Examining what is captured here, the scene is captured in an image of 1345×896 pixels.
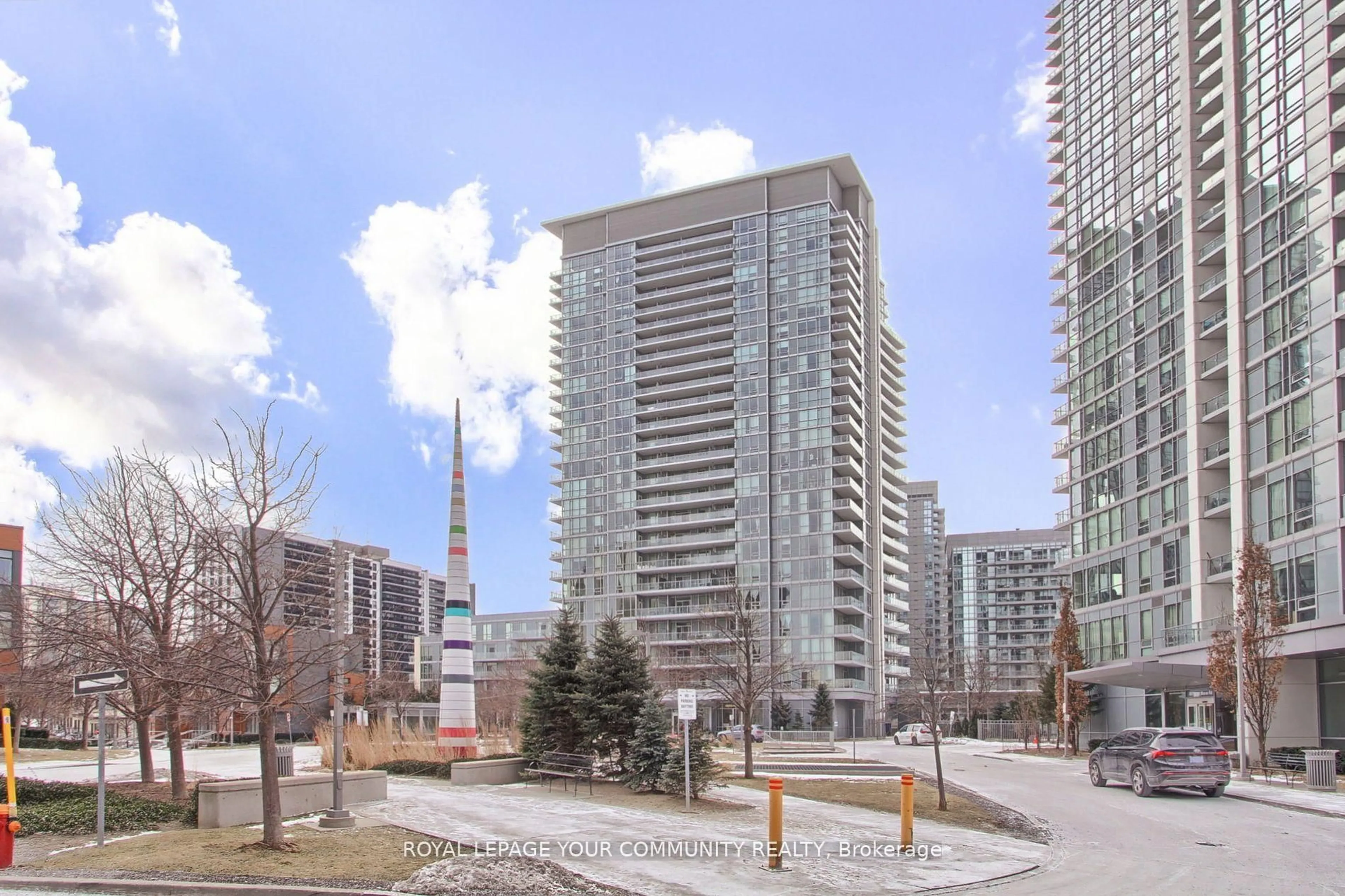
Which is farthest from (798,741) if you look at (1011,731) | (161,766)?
(161,766)

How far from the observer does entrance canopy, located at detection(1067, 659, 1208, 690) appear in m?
44.2

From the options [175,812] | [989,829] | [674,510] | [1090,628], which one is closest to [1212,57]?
[1090,628]

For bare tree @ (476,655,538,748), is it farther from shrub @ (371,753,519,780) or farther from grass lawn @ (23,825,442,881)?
grass lawn @ (23,825,442,881)

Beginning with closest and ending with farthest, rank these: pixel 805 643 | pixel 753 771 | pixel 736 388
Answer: pixel 753 771 < pixel 805 643 < pixel 736 388

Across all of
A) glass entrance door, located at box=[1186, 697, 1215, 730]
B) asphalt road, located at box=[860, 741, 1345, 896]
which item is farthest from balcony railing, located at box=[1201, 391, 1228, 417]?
asphalt road, located at box=[860, 741, 1345, 896]

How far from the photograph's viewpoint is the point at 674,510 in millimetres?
114500

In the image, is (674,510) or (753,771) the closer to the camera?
(753,771)

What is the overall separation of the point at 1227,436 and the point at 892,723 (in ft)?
224

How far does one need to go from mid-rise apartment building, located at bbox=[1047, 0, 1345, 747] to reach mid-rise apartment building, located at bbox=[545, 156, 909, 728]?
Answer: 36650mm

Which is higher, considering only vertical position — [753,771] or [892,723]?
[753,771]

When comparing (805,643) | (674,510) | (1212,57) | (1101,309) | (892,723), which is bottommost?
(892,723)

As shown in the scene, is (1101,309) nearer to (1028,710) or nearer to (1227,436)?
(1227,436)

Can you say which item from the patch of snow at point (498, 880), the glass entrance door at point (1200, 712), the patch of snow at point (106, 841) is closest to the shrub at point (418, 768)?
the patch of snow at point (106, 841)

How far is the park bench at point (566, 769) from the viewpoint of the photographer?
25.1 m
